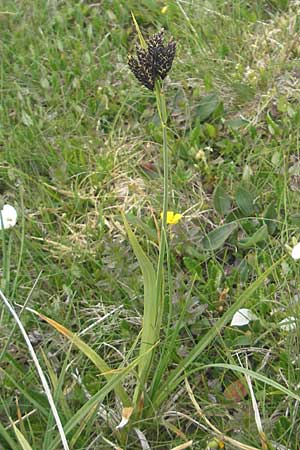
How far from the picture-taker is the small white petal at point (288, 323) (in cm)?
157

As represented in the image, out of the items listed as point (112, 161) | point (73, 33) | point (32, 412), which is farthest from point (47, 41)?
point (32, 412)

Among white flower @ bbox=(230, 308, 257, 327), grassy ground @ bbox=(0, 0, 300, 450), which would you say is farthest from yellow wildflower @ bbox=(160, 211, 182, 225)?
white flower @ bbox=(230, 308, 257, 327)

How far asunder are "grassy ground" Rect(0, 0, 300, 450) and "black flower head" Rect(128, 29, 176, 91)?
1.26 ft

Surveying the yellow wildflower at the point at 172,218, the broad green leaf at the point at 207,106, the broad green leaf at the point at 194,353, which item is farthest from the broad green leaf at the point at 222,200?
the broad green leaf at the point at 194,353

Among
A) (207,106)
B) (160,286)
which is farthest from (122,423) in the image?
(207,106)

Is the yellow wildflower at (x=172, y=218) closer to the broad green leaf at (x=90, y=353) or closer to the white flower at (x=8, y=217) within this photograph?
the white flower at (x=8, y=217)

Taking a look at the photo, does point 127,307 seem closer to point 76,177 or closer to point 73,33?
point 76,177

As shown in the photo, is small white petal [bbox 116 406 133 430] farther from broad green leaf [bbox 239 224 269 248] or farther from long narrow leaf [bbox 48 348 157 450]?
broad green leaf [bbox 239 224 269 248]

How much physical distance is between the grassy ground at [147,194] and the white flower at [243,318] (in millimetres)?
24

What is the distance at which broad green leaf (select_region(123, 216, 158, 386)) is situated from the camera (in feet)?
4.50

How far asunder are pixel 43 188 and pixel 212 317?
67 centimetres

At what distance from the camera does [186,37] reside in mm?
2527

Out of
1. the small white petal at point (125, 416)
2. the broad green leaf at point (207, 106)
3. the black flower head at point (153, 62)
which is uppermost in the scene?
the black flower head at point (153, 62)

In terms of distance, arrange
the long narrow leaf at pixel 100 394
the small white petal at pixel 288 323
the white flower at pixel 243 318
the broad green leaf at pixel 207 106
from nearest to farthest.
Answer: the long narrow leaf at pixel 100 394 → the small white petal at pixel 288 323 → the white flower at pixel 243 318 → the broad green leaf at pixel 207 106
